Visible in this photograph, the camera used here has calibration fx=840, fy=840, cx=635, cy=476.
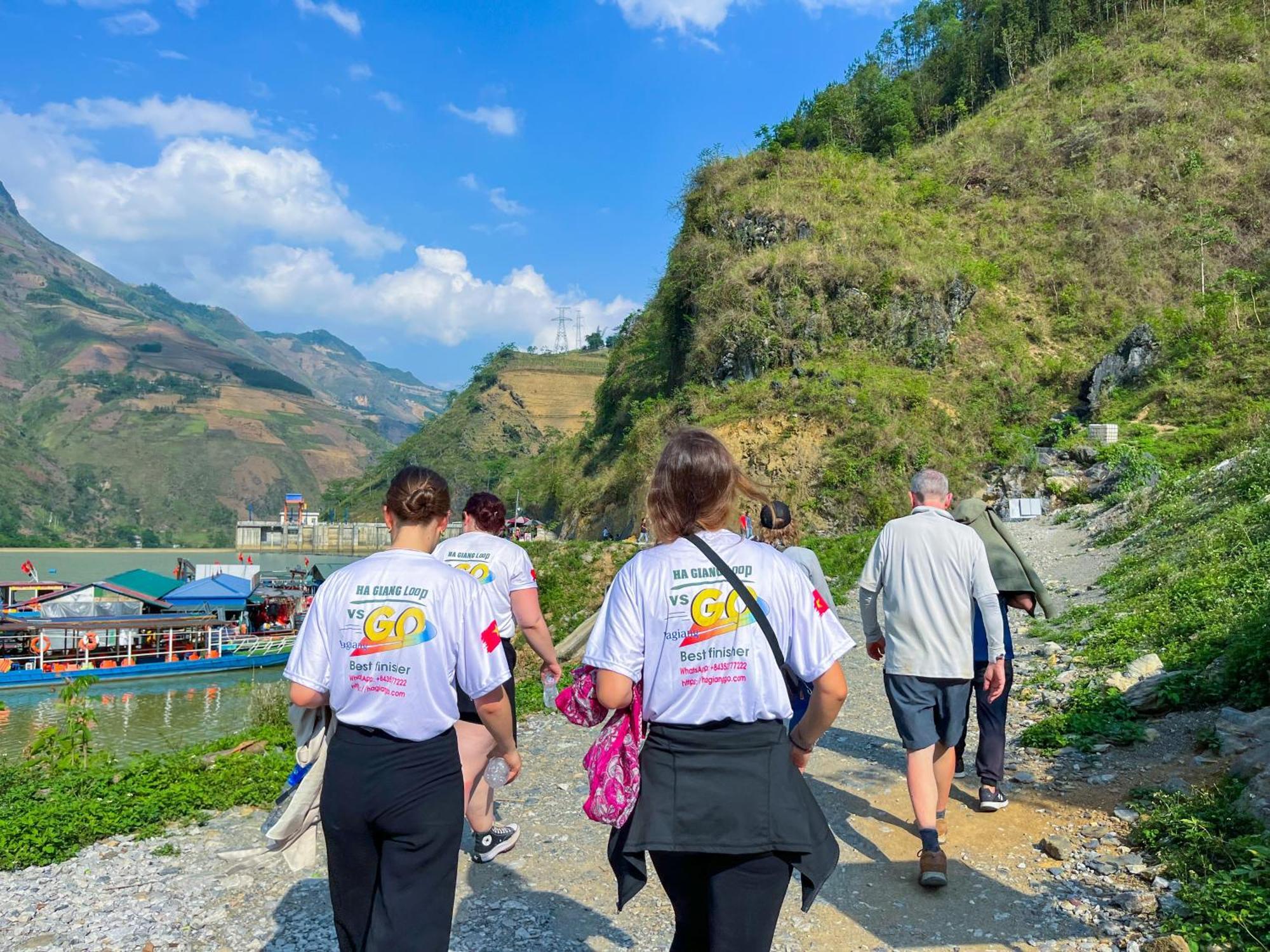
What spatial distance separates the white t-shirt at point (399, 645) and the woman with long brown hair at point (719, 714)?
1.90 ft

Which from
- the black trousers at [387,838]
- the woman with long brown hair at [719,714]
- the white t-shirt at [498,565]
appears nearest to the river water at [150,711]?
the white t-shirt at [498,565]

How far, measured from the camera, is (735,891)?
6.92ft

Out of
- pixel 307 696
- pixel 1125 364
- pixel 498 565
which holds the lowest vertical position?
pixel 307 696

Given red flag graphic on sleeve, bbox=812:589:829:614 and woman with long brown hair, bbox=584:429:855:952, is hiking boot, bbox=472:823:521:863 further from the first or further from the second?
red flag graphic on sleeve, bbox=812:589:829:614

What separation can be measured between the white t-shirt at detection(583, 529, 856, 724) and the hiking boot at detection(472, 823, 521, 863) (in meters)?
2.82

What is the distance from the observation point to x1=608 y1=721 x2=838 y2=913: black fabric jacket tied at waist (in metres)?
2.06

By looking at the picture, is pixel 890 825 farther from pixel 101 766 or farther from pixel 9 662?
pixel 9 662

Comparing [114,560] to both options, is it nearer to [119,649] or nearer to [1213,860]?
[119,649]

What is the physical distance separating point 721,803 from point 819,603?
0.58 m

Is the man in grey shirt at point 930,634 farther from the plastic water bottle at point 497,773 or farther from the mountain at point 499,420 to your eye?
the mountain at point 499,420

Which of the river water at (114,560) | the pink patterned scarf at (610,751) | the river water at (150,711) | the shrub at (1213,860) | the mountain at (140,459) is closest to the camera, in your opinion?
the pink patterned scarf at (610,751)

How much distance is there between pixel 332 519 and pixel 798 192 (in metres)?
98.7

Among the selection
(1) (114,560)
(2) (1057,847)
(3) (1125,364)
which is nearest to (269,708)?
(2) (1057,847)

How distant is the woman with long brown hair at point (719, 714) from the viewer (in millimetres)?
2088
